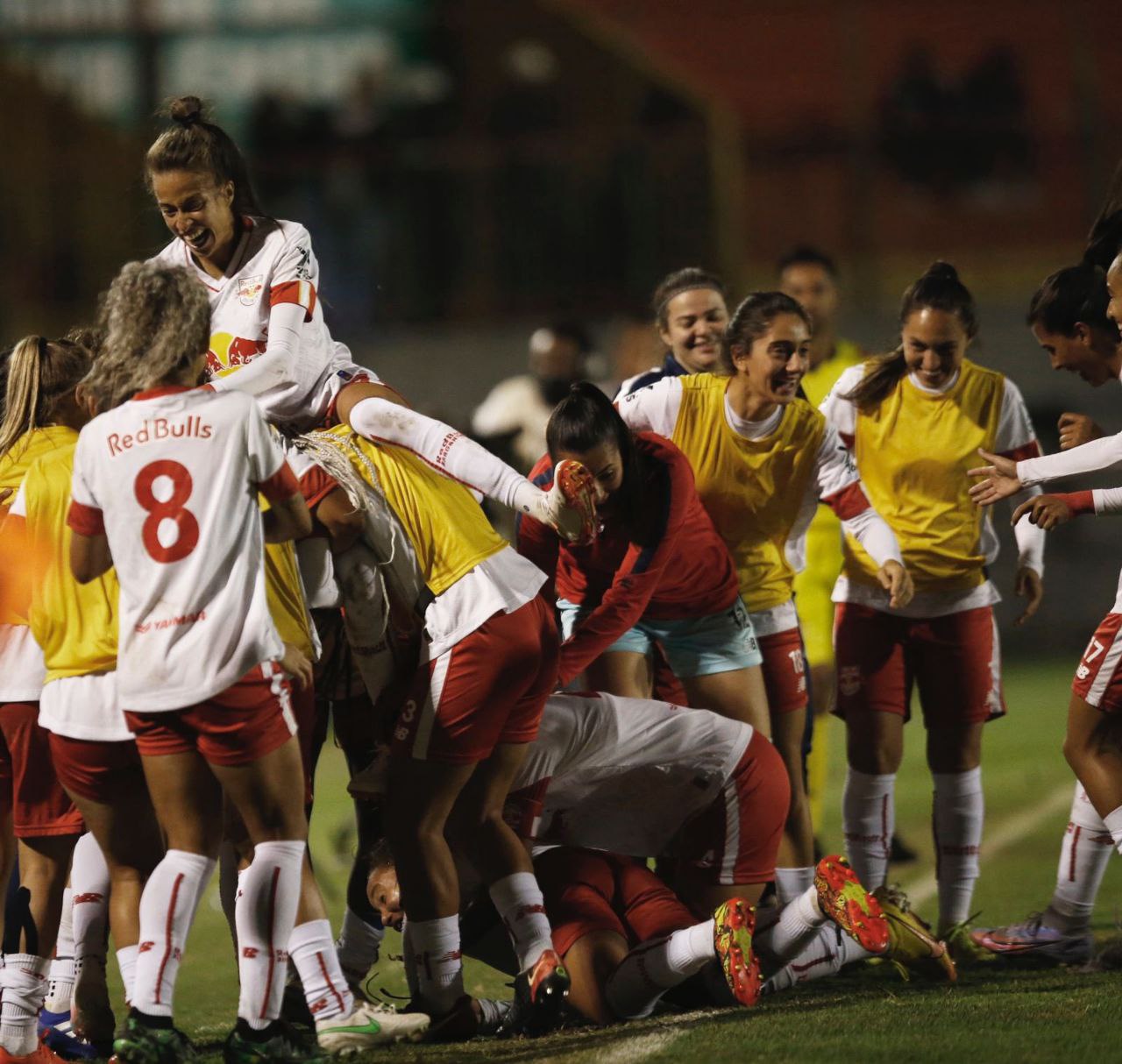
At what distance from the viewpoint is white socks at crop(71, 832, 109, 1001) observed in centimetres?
433

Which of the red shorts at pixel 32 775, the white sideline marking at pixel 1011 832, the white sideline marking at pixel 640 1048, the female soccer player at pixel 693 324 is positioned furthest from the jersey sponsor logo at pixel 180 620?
the white sideline marking at pixel 1011 832

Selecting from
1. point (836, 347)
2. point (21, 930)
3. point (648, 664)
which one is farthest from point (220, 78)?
point (21, 930)

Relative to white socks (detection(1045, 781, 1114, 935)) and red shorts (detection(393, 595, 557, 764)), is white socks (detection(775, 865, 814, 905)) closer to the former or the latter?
white socks (detection(1045, 781, 1114, 935))

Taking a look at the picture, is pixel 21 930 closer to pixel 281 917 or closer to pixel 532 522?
pixel 281 917

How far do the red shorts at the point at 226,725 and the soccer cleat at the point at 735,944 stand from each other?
46.4 inches

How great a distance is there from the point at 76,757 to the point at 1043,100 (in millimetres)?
15953

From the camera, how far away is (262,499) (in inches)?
162

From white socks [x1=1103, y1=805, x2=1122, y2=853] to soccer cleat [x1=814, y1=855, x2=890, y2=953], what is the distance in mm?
807

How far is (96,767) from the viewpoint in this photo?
3.86 metres

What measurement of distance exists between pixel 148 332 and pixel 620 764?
176cm

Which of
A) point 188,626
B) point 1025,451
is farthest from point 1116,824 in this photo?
point 188,626

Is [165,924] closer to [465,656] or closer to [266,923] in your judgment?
[266,923]

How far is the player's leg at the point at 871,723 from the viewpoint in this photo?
5.45 metres

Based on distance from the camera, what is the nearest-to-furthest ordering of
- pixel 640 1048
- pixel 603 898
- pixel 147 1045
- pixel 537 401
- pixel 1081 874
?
pixel 147 1045 < pixel 640 1048 < pixel 603 898 < pixel 1081 874 < pixel 537 401
